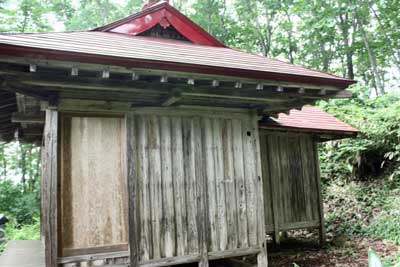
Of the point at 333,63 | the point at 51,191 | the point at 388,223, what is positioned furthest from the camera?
the point at 333,63

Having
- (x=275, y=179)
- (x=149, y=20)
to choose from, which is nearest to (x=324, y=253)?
(x=275, y=179)

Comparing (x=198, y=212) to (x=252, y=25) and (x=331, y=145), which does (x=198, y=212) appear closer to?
(x=331, y=145)

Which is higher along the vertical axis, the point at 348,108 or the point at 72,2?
the point at 72,2

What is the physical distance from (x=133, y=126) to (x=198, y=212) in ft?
5.20

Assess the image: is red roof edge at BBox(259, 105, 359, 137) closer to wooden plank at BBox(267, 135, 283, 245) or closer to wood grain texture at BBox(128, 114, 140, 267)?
wooden plank at BBox(267, 135, 283, 245)

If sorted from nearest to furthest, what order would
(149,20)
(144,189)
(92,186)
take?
(92,186), (144,189), (149,20)

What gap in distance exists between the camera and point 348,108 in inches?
437

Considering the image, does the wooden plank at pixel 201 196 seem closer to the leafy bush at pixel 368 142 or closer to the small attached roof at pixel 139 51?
the small attached roof at pixel 139 51

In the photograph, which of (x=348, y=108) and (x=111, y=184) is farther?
(x=348, y=108)

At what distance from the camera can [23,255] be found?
6.57 metres

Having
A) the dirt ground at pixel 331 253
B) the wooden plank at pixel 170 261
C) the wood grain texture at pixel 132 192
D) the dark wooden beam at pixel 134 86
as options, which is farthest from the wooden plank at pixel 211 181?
the dirt ground at pixel 331 253

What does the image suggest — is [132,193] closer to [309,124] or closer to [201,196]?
[201,196]

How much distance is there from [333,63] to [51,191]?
61.5 feet

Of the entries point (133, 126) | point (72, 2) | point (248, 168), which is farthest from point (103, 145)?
point (72, 2)
